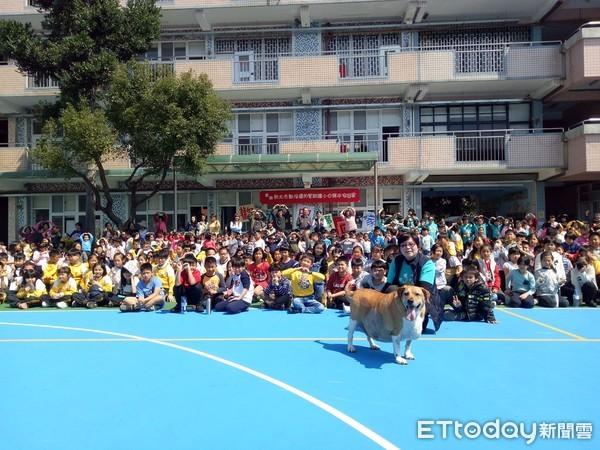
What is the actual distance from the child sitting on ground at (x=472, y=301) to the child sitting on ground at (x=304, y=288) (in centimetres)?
259

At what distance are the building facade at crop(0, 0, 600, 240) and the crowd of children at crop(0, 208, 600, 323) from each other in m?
6.19

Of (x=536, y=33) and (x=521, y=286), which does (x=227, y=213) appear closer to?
(x=521, y=286)

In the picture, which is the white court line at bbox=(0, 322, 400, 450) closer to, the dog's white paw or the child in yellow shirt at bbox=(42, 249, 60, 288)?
the dog's white paw

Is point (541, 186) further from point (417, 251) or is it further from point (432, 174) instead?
point (417, 251)

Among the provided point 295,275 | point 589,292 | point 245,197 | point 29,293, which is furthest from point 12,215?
point 589,292

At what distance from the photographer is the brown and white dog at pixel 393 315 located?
5.83 meters

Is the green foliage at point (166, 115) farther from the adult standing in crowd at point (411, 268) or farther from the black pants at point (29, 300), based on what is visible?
the adult standing in crowd at point (411, 268)

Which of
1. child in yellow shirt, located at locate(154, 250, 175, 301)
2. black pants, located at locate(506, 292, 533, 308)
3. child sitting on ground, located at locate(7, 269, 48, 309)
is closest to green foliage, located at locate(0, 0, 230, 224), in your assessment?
child in yellow shirt, located at locate(154, 250, 175, 301)

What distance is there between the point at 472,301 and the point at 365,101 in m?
13.6

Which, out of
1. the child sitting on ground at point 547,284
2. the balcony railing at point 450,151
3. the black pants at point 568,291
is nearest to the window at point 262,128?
the balcony railing at point 450,151

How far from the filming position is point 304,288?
10.3 m

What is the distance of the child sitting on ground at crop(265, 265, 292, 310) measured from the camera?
10562mm

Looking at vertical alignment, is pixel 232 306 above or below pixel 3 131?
below

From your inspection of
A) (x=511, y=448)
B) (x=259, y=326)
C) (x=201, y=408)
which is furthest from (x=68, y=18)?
(x=511, y=448)
